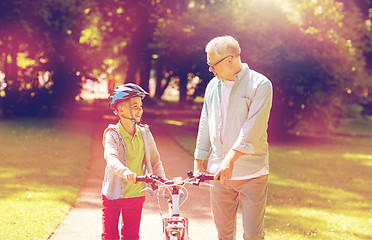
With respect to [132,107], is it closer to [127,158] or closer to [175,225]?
[127,158]

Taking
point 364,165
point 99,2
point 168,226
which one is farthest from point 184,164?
point 99,2

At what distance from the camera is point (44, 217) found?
6.61 meters

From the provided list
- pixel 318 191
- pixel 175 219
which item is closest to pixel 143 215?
pixel 175 219

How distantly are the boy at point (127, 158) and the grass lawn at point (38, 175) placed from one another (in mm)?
1967

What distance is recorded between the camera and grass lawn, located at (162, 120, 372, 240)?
6.78 metres

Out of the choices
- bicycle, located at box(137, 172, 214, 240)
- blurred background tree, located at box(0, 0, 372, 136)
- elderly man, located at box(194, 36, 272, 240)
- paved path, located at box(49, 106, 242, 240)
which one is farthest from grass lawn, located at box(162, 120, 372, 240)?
bicycle, located at box(137, 172, 214, 240)

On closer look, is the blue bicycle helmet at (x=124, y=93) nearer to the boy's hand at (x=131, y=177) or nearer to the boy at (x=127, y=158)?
the boy at (x=127, y=158)

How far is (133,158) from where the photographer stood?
13.4 ft

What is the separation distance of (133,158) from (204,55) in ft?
42.8

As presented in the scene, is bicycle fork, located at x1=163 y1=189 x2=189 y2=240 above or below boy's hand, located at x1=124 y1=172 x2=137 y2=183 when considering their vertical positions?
below

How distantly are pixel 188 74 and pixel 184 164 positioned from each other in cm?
693

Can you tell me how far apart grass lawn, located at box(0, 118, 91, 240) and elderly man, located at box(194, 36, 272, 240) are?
2.50 m

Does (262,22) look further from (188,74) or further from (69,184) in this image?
(69,184)

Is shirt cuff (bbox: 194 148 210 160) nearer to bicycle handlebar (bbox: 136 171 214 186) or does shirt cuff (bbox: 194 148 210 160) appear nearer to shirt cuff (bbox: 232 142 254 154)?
shirt cuff (bbox: 232 142 254 154)
